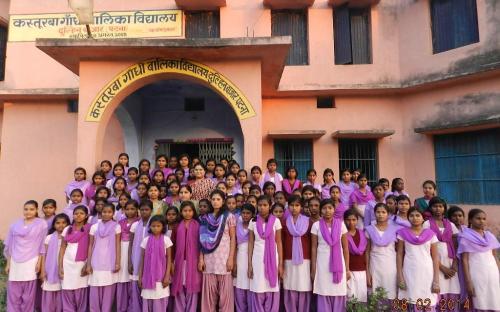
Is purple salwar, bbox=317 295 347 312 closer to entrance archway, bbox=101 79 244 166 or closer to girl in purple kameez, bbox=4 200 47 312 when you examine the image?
girl in purple kameez, bbox=4 200 47 312

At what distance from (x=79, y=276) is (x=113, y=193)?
135cm

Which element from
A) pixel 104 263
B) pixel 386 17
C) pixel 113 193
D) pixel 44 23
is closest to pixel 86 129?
pixel 113 193

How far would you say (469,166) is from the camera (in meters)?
7.23

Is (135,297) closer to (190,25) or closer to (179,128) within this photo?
(179,128)

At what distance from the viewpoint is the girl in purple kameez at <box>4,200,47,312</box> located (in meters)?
3.83

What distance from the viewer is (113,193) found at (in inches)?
192

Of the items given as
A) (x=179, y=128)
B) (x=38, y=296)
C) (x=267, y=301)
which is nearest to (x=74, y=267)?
(x=38, y=296)

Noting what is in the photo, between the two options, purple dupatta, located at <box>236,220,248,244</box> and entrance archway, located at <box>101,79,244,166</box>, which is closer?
purple dupatta, located at <box>236,220,248,244</box>

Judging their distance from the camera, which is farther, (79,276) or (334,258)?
(79,276)

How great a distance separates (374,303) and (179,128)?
19.9 ft

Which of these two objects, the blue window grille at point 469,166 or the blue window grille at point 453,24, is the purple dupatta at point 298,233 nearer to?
the blue window grille at point 469,166

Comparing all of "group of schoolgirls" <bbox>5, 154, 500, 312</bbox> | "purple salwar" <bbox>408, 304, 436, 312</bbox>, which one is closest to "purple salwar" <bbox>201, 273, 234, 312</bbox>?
"group of schoolgirls" <bbox>5, 154, 500, 312</bbox>

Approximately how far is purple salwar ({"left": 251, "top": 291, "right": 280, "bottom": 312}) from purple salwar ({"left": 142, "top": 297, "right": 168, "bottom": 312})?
90cm

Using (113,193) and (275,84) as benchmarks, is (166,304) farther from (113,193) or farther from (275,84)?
(275,84)
